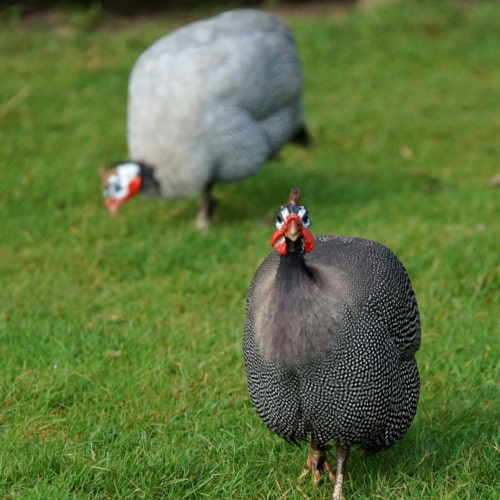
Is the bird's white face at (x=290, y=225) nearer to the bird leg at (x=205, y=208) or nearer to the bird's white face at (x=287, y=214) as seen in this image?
the bird's white face at (x=287, y=214)

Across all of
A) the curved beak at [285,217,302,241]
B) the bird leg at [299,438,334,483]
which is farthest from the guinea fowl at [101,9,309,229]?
the curved beak at [285,217,302,241]

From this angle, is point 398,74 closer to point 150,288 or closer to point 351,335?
point 150,288

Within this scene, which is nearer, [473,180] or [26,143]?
[473,180]

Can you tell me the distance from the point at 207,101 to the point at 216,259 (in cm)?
88

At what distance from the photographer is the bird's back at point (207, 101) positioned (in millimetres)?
5238

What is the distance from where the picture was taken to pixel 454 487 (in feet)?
9.80

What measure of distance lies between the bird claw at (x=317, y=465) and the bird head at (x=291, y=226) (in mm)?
805

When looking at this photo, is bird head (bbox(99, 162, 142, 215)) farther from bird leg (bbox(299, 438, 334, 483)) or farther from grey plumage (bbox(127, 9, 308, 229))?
bird leg (bbox(299, 438, 334, 483))

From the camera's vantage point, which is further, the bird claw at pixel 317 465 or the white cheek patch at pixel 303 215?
the bird claw at pixel 317 465

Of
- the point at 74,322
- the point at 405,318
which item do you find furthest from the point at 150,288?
the point at 405,318

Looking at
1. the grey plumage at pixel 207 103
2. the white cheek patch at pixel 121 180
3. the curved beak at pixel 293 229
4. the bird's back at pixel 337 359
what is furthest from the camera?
the white cheek patch at pixel 121 180

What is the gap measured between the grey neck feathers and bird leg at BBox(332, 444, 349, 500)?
43cm

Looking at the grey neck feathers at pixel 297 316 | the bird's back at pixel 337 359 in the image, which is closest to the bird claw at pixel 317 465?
the bird's back at pixel 337 359

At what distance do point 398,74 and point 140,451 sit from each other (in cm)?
599
